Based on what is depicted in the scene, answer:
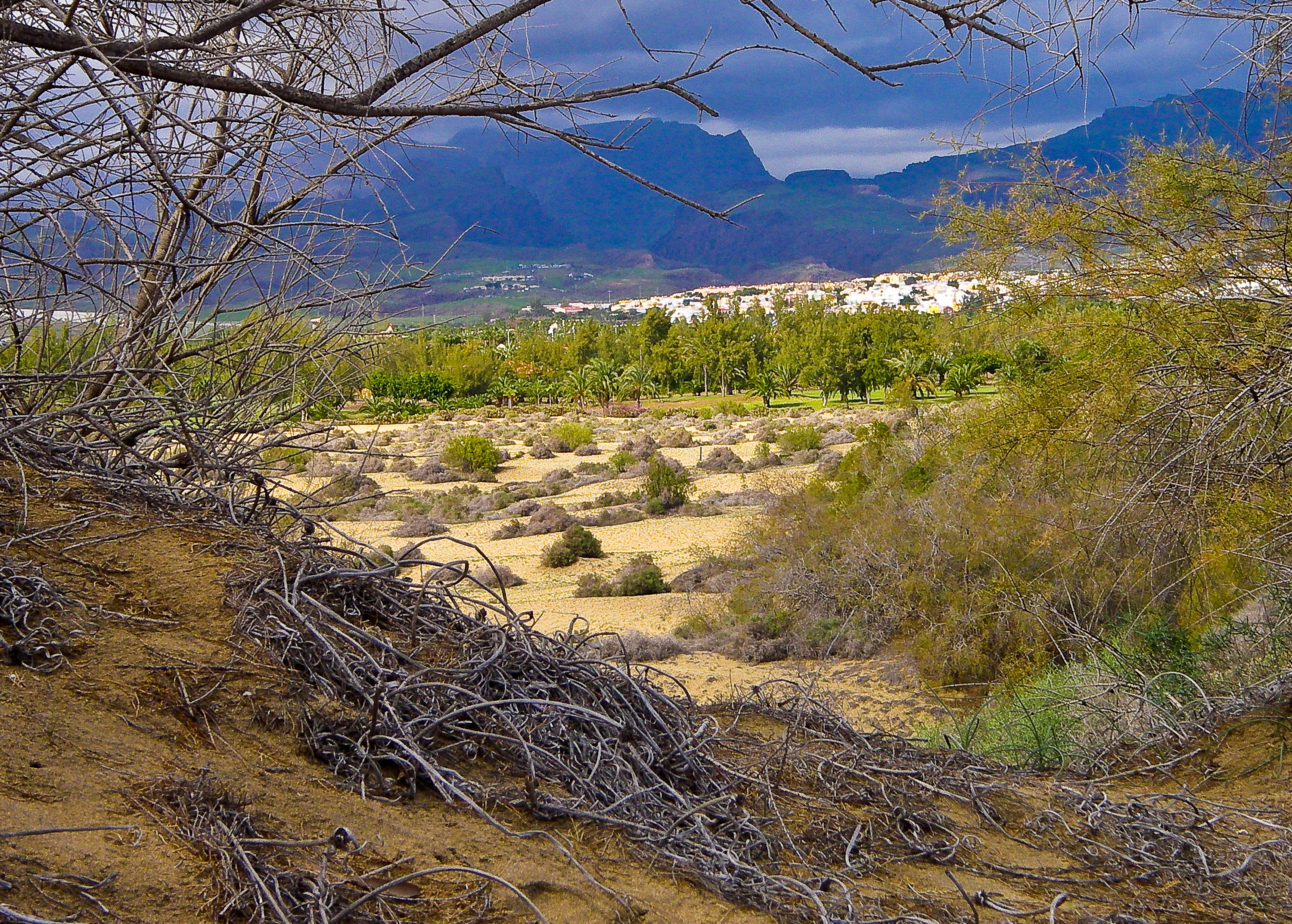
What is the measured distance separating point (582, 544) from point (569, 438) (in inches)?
842

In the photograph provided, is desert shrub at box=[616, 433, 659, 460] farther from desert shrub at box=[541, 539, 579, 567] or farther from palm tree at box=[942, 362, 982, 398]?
palm tree at box=[942, 362, 982, 398]

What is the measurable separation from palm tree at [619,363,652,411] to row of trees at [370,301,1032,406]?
95 millimetres

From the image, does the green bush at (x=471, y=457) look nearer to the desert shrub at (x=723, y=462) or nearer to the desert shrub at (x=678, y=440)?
the desert shrub at (x=723, y=462)

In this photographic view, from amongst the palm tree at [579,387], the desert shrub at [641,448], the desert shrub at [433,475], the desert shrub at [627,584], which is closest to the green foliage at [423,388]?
the palm tree at [579,387]

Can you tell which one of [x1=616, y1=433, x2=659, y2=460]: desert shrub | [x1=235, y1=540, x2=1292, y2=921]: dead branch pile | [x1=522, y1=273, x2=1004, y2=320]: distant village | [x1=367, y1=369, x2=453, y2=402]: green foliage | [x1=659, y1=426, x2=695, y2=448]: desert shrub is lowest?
[x1=659, y1=426, x2=695, y2=448]: desert shrub

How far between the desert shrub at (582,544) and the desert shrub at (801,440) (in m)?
15.6

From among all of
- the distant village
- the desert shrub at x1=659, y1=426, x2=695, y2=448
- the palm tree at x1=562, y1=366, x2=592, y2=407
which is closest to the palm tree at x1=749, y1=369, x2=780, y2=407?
the palm tree at x1=562, y1=366, x2=592, y2=407

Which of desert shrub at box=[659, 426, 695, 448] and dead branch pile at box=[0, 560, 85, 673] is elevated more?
dead branch pile at box=[0, 560, 85, 673]

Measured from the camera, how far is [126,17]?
3.03 metres

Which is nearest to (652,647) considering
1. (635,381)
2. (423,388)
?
(423,388)

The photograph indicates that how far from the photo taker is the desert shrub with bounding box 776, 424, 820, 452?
35.1m

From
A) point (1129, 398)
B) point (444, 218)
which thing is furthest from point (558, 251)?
point (1129, 398)

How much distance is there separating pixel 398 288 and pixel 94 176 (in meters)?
1.39

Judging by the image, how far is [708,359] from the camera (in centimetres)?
7056
